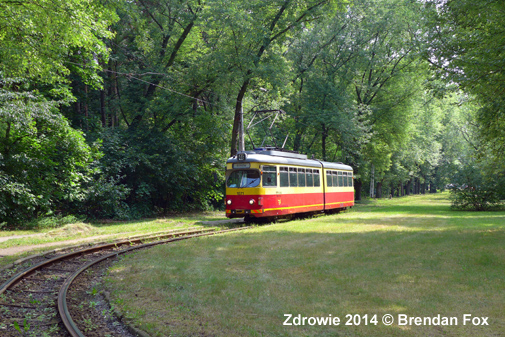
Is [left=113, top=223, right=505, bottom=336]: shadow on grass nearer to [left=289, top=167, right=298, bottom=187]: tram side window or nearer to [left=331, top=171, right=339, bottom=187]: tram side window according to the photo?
[left=289, top=167, right=298, bottom=187]: tram side window

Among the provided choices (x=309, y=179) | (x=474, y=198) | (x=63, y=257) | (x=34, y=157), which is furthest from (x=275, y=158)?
(x=474, y=198)

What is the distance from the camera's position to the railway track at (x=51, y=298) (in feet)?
20.0

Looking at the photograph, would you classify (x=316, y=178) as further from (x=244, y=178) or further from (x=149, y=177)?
(x=149, y=177)

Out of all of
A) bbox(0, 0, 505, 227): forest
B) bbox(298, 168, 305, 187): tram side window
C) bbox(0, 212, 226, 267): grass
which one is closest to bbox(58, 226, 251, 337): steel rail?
bbox(0, 212, 226, 267): grass

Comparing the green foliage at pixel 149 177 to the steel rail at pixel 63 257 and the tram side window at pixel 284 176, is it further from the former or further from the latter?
the tram side window at pixel 284 176

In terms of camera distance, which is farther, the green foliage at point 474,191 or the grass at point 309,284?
the green foliage at point 474,191

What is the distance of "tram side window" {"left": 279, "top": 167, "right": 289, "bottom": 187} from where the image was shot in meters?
20.2

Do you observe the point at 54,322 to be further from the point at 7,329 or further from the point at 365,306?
the point at 365,306

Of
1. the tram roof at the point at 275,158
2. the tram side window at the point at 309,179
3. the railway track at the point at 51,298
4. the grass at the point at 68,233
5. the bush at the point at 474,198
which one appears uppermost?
the tram roof at the point at 275,158

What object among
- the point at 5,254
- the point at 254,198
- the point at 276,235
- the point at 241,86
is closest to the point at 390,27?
the point at 241,86

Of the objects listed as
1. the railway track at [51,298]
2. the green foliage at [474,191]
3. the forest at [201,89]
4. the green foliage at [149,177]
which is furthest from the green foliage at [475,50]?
the green foliage at [149,177]

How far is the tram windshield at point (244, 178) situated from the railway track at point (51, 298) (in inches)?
293

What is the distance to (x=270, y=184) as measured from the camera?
19422 millimetres

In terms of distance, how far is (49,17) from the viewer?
13047 mm
